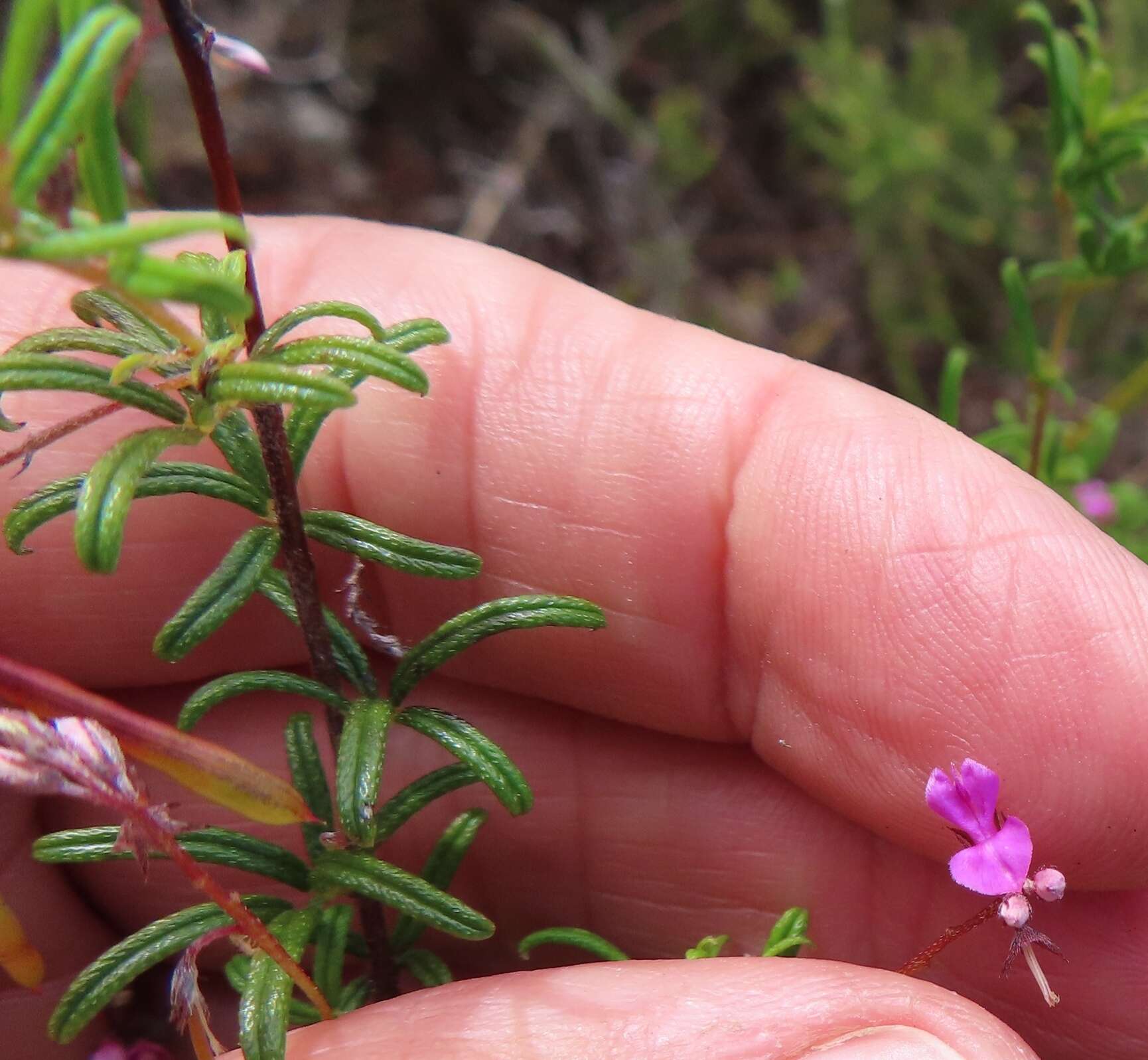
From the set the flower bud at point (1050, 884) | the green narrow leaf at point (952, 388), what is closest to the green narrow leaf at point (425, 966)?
the flower bud at point (1050, 884)

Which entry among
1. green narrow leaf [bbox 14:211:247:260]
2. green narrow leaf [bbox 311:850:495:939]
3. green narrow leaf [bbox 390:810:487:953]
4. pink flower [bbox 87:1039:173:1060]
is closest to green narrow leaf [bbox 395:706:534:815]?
green narrow leaf [bbox 311:850:495:939]

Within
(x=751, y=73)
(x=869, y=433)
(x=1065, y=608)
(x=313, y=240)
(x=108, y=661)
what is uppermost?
(x=751, y=73)

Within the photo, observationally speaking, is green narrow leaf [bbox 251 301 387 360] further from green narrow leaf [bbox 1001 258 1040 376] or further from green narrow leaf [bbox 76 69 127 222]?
green narrow leaf [bbox 1001 258 1040 376]

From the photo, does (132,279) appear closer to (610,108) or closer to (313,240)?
(313,240)

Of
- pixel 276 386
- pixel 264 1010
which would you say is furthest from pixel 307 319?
pixel 264 1010

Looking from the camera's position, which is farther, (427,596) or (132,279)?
(427,596)

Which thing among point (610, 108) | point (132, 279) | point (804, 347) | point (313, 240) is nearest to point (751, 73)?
point (610, 108)
